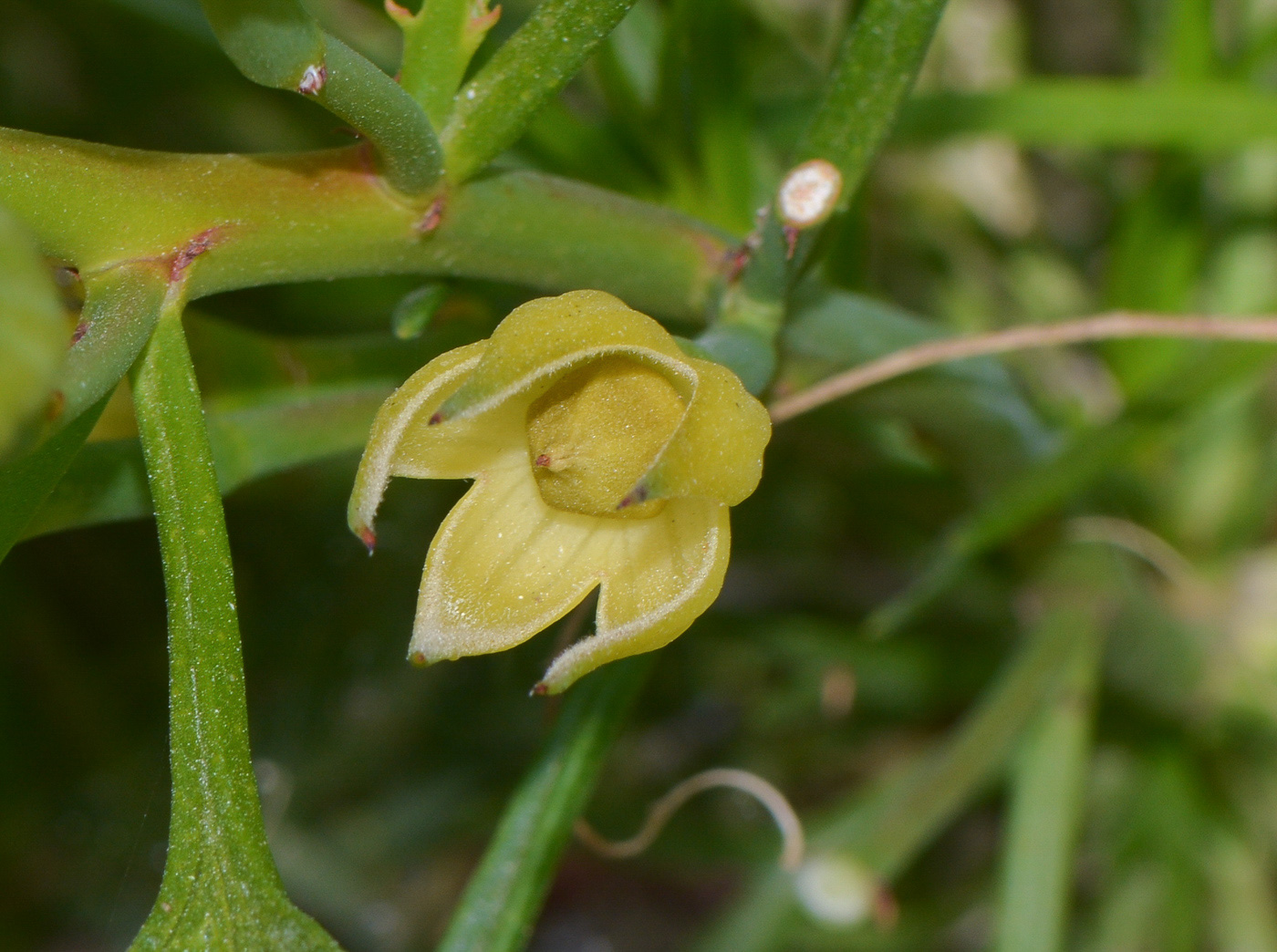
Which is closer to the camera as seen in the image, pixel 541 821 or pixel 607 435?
pixel 607 435

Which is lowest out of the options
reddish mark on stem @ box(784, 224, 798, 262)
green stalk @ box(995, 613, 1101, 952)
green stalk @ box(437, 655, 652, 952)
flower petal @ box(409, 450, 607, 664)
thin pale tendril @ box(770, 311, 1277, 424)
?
green stalk @ box(995, 613, 1101, 952)

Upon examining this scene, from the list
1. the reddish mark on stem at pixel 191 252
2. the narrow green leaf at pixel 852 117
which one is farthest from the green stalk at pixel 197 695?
the narrow green leaf at pixel 852 117

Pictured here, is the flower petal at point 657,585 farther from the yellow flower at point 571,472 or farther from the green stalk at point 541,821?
the green stalk at point 541,821

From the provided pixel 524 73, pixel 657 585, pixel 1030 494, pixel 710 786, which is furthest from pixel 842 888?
pixel 524 73

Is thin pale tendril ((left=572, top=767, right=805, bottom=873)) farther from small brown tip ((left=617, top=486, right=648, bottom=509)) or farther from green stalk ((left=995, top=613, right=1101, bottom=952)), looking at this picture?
small brown tip ((left=617, top=486, right=648, bottom=509))

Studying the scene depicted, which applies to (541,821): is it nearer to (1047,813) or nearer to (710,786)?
(710,786)

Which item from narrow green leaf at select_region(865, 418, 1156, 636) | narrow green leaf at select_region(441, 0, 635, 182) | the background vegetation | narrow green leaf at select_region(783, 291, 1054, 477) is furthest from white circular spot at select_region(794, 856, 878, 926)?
narrow green leaf at select_region(441, 0, 635, 182)
